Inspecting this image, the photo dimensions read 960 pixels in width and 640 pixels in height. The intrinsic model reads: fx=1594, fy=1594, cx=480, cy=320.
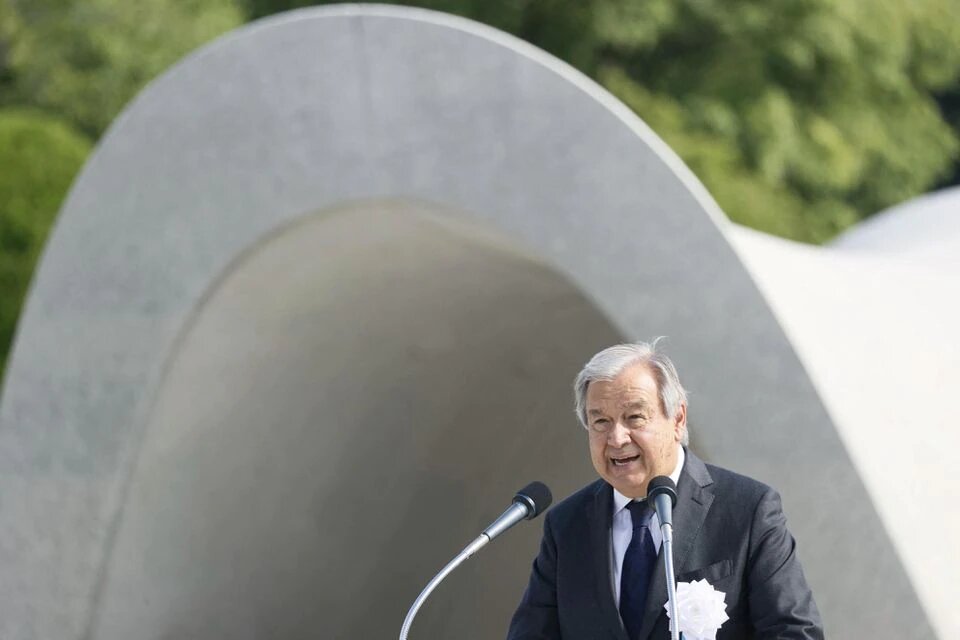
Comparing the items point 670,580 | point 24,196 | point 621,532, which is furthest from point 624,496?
point 24,196

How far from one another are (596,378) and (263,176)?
9.12 ft

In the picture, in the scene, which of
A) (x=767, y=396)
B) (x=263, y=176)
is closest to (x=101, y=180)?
(x=263, y=176)

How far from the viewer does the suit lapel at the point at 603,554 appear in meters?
3.47

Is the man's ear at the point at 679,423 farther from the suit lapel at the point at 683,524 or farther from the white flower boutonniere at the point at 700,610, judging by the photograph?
the white flower boutonniere at the point at 700,610

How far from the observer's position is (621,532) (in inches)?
141

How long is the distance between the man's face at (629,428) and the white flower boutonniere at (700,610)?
252mm

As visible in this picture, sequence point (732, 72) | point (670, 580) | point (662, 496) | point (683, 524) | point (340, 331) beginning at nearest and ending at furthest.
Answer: point (670, 580) < point (662, 496) < point (683, 524) < point (340, 331) < point (732, 72)

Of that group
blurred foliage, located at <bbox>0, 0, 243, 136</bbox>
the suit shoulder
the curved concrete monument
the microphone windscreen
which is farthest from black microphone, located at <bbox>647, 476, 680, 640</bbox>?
blurred foliage, located at <bbox>0, 0, 243, 136</bbox>

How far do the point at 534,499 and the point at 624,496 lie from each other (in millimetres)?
214

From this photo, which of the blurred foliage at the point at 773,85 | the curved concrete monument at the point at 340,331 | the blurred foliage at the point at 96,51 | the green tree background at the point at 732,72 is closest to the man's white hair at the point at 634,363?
the curved concrete monument at the point at 340,331

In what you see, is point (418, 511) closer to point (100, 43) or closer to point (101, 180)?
point (101, 180)

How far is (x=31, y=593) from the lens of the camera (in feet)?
20.6

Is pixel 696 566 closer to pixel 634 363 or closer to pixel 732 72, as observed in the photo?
pixel 634 363

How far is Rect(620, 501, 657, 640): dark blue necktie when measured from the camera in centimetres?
348
